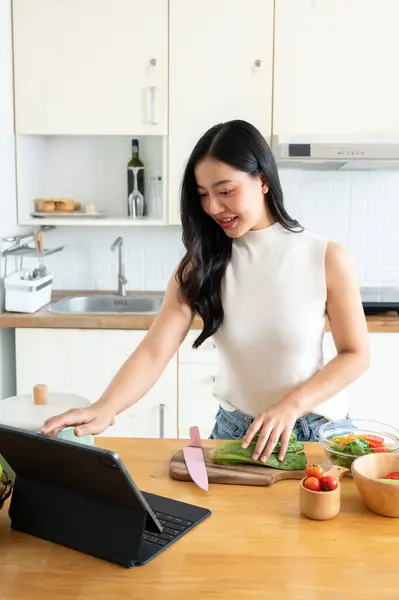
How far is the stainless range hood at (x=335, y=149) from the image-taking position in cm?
304

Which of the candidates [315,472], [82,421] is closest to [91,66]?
[82,421]

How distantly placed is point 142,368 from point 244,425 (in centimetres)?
31

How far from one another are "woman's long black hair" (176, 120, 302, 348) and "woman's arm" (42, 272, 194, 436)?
0.14ft

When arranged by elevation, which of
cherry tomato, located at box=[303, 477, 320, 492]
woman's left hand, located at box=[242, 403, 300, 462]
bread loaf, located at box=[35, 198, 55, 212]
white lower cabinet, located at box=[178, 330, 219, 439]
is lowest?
white lower cabinet, located at box=[178, 330, 219, 439]

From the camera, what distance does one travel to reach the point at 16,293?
320cm

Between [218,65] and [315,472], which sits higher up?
[218,65]

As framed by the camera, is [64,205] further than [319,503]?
Yes

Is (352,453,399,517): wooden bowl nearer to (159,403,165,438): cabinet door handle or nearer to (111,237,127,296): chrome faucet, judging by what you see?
(159,403,165,438): cabinet door handle

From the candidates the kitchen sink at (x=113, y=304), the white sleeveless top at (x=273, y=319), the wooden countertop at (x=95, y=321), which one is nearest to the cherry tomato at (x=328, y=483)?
the white sleeveless top at (x=273, y=319)

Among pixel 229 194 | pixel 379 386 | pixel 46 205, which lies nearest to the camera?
pixel 229 194

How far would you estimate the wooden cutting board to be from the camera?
5.15 feet

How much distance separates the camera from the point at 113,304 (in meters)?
3.61

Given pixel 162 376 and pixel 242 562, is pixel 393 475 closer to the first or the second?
pixel 242 562

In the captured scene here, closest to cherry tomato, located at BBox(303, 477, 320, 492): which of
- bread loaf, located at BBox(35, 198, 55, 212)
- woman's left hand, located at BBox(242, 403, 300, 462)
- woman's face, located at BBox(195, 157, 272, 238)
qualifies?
woman's left hand, located at BBox(242, 403, 300, 462)
